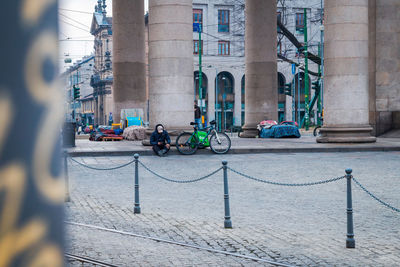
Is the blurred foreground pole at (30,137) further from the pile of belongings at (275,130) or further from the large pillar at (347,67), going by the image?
the pile of belongings at (275,130)

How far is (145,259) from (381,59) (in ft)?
81.0

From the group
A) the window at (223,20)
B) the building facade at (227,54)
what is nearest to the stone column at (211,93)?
the building facade at (227,54)

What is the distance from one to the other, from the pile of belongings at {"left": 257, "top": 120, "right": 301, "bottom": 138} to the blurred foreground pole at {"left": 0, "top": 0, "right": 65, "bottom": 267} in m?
31.1

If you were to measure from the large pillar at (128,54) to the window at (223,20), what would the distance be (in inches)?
1517

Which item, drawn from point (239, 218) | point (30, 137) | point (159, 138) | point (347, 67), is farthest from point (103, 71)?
point (30, 137)

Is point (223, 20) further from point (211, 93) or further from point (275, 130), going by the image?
point (275, 130)

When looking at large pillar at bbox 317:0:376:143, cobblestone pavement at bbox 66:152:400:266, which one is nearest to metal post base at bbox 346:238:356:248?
cobblestone pavement at bbox 66:152:400:266

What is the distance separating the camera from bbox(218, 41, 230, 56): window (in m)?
70.8

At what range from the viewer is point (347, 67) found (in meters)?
23.0

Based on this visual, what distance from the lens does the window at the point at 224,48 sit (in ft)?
232

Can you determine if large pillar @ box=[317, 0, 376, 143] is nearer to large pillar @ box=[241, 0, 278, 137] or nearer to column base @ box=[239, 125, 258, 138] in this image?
large pillar @ box=[241, 0, 278, 137]

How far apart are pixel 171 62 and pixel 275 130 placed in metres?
11.8

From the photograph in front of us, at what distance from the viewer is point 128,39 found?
32.5 metres

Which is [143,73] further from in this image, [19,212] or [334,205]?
[19,212]
